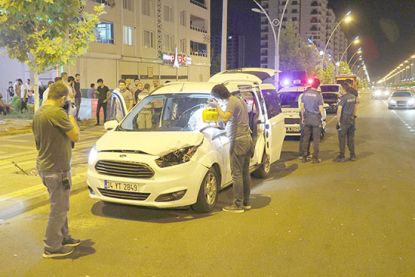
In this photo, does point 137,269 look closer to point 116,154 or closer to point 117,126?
point 116,154

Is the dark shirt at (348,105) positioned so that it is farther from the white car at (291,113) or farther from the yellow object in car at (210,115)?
the yellow object in car at (210,115)

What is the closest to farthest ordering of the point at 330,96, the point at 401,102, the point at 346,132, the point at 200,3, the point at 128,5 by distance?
1. the point at 346,132
2. the point at 330,96
3. the point at 401,102
4. the point at 128,5
5. the point at 200,3

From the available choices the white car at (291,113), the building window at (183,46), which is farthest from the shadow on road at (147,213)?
the building window at (183,46)

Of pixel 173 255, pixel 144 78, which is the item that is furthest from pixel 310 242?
pixel 144 78

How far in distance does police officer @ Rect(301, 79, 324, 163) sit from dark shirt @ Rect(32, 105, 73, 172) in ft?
24.6

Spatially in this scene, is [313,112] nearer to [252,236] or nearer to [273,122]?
[273,122]

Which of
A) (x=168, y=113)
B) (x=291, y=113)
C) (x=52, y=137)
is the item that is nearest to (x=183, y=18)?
(x=291, y=113)

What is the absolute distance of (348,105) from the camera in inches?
467

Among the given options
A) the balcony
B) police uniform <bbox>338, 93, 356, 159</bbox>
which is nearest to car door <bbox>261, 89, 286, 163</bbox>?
police uniform <bbox>338, 93, 356, 159</bbox>

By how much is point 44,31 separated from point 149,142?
445cm

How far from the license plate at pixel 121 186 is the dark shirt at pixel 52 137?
53.7 inches

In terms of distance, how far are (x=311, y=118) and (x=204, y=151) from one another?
210 inches

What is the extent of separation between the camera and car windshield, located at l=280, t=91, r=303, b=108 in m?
16.7

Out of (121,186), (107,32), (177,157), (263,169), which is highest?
(107,32)
